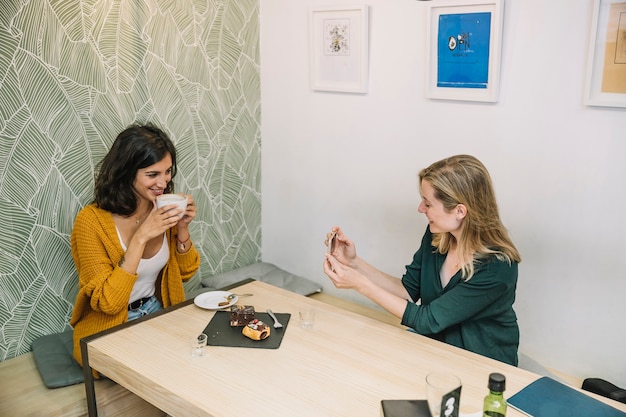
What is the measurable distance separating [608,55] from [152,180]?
5.98 feet

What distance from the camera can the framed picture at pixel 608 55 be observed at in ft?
7.37

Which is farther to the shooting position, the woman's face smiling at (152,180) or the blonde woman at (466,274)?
the woman's face smiling at (152,180)

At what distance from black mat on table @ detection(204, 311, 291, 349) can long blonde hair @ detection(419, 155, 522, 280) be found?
0.63 meters

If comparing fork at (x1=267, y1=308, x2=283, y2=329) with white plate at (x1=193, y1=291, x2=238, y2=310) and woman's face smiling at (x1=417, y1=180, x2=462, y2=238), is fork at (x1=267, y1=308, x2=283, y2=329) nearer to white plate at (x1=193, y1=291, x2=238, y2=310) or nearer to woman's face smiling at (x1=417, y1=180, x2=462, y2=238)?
white plate at (x1=193, y1=291, x2=238, y2=310)

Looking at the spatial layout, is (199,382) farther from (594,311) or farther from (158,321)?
(594,311)

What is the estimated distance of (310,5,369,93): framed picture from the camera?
9.80ft

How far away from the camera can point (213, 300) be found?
219 centimetres

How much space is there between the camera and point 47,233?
256 cm

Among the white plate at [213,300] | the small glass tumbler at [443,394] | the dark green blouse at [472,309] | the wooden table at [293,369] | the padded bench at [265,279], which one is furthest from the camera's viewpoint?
the padded bench at [265,279]

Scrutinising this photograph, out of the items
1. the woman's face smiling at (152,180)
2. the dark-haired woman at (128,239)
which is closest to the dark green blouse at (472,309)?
the dark-haired woman at (128,239)

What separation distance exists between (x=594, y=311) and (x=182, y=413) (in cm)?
176

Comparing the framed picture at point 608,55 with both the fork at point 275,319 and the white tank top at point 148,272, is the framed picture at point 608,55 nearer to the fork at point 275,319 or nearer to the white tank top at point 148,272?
the fork at point 275,319

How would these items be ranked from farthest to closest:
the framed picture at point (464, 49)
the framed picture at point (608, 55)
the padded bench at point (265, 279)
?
the padded bench at point (265, 279) < the framed picture at point (464, 49) < the framed picture at point (608, 55)

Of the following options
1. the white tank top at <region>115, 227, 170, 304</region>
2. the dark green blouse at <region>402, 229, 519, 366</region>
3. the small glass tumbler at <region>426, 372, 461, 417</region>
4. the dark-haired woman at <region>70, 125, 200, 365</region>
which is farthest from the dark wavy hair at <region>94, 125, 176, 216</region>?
the small glass tumbler at <region>426, 372, 461, 417</region>
